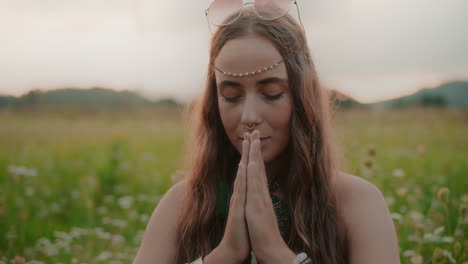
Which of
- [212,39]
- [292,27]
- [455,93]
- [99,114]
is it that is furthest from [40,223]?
[99,114]

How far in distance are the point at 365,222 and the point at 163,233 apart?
880 millimetres

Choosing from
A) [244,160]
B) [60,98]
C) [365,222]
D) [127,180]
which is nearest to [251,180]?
[244,160]

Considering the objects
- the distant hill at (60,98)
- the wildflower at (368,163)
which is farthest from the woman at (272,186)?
the distant hill at (60,98)

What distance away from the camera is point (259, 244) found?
162 centimetres

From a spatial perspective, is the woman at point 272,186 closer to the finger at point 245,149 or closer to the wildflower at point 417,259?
the finger at point 245,149

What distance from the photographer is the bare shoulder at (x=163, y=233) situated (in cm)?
190

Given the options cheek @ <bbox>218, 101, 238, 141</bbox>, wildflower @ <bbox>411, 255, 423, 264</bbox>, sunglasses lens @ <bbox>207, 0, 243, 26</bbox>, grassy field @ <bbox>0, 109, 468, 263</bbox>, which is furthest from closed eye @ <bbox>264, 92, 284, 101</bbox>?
wildflower @ <bbox>411, 255, 423, 264</bbox>

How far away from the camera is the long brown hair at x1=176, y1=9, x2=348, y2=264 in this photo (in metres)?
1.78

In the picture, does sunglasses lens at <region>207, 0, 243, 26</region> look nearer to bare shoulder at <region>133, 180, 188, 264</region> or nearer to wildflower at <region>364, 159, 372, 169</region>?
bare shoulder at <region>133, 180, 188, 264</region>

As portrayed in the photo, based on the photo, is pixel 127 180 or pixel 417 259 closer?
pixel 417 259

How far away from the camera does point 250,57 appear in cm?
175

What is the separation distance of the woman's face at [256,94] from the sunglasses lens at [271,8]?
16cm

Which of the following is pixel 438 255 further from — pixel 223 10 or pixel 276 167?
pixel 223 10

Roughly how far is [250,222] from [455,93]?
361 centimetres
